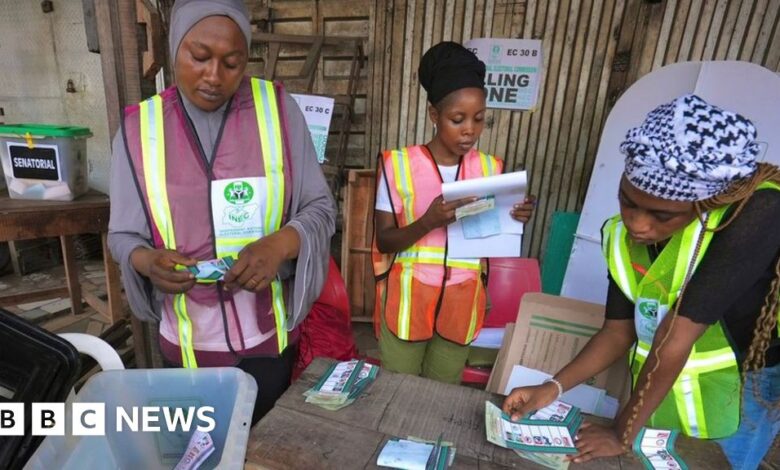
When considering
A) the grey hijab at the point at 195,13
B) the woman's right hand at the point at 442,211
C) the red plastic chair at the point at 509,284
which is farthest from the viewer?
the red plastic chair at the point at 509,284

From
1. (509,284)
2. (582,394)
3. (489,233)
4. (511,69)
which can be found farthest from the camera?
(511,69)

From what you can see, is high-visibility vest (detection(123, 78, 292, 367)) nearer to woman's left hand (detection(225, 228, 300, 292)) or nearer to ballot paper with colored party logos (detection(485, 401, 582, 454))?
woman's left hand (detection(225, 228, 300, 292))

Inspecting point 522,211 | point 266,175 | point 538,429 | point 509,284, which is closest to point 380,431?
point 538,429

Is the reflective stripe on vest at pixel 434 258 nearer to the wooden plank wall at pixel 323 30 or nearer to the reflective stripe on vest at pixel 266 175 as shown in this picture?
the reflective stripe on vest at pixel 266 175

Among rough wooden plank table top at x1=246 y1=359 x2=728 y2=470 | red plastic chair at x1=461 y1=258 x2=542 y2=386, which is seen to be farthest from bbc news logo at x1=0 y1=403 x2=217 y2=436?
red plastic chair at x1=461 y1=258 x2=542 y2=386

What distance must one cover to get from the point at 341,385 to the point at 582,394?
854 mm

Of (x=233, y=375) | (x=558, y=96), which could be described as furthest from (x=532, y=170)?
(x=233, y=375)

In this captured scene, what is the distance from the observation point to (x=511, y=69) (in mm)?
3164

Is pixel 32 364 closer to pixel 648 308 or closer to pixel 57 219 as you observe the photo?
pixel 57 219

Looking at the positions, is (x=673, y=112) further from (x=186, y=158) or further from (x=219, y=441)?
(x=219, y=441)

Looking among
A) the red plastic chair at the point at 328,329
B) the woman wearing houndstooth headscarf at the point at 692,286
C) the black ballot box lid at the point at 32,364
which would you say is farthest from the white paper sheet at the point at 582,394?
the black ballot box lid at the point at 32,364

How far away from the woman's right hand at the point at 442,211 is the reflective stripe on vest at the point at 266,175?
0.54 metres

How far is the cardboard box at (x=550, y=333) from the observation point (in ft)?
4.80

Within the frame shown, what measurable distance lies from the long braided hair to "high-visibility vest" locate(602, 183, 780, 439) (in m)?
0.04
